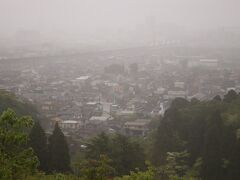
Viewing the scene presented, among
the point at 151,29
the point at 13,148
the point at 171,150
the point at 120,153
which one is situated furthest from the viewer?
the point at 151,29

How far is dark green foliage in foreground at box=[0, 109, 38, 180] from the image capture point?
438 centimetres

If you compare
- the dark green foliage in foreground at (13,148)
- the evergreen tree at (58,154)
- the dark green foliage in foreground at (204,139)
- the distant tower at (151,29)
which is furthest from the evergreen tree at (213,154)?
the distant tower at (151,29)

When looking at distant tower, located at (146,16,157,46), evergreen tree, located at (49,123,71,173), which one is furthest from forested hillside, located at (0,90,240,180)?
distant tower, located at (146,16,157,46)

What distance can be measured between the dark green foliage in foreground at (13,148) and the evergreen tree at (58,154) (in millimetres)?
4627

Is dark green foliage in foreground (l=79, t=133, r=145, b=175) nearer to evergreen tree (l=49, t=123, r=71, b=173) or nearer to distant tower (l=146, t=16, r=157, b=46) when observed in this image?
evergreen tree (l=49, t=123, r=71, b=173)

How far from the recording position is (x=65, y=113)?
18.2 m

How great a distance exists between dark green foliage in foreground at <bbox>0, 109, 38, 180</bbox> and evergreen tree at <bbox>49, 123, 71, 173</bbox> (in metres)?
4.63

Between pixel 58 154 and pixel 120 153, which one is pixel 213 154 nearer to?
pixel 120 153

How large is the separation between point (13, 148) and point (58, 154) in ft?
15.9

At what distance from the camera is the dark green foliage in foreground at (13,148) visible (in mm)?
Answer: 4379

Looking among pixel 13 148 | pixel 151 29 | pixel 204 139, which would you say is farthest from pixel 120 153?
pixel 151 29

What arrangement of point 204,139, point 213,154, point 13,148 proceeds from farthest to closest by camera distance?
point 204,139 → point 213,154 → point 13,148

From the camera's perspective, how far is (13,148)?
15.0 ft

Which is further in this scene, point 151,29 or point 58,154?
point 151,29
